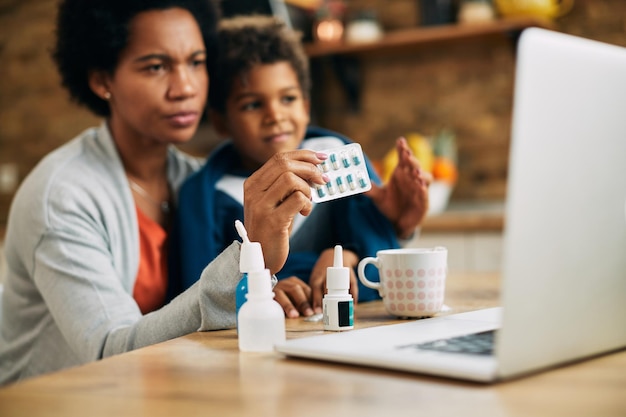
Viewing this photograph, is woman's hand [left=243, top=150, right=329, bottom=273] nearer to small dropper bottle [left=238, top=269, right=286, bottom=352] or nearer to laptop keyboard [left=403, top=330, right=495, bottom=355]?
small dropper bottle [left=238, top=269, right=286, bottom=352]

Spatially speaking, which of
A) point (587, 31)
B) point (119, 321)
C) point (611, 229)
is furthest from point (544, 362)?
point (587, 31)

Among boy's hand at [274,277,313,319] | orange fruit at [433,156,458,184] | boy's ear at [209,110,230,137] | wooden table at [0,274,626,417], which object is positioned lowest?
boy's hand at [274,277,313,319]

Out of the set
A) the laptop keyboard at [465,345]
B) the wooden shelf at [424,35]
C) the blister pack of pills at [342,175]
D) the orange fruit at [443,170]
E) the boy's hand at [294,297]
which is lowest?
the boy's hand at [294,297]

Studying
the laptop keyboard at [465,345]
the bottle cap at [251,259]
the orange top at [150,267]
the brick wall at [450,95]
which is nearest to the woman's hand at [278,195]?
the bottle cap at [251,259]

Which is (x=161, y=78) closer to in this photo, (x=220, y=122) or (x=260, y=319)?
(x=220, y=122)

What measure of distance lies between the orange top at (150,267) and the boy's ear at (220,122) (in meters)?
0.25

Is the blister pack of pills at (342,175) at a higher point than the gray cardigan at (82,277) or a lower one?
higher

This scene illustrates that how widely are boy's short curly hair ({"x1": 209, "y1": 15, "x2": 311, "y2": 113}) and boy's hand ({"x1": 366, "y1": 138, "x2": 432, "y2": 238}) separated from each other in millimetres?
352

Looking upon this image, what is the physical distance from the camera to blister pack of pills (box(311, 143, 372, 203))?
894 millimetres

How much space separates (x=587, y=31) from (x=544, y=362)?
8.05 ft

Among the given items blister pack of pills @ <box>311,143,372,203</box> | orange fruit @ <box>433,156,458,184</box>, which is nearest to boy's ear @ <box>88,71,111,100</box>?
blister pack of pills @ <box>311,143,372,203</box>

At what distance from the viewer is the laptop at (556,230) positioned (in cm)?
55

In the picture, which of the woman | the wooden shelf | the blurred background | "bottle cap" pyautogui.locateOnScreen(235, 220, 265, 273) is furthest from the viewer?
the blurred background

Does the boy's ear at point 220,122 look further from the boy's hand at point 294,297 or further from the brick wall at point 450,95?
the brick wall at point 450,95
